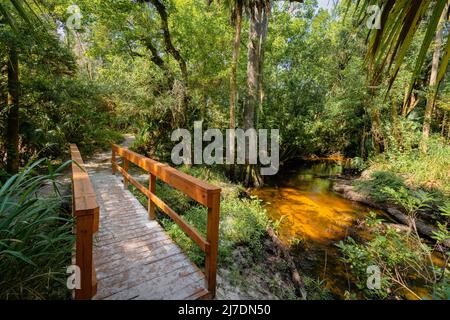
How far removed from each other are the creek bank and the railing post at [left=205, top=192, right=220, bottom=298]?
13.8 feet

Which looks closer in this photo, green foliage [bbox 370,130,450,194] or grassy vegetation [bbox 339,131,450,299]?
grassy vegetation [bbox 339,131,450,299]

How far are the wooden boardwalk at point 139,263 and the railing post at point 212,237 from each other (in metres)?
0.12

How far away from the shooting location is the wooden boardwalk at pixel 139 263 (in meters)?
2.04

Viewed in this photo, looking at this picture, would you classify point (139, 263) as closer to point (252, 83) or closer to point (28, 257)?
point (28, 257)

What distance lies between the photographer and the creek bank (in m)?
4.92

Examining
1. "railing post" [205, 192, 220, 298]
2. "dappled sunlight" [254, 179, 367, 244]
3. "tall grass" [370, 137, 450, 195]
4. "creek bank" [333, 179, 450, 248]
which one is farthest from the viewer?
"tall grass" [370, 137, 450, 195]

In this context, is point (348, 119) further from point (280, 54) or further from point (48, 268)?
point (48, 268)

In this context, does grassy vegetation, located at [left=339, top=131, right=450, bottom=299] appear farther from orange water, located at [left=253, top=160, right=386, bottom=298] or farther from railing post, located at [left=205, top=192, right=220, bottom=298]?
railing post, located at [left=205, top=192, right=220, bottom=298]

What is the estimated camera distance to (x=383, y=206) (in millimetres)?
6398

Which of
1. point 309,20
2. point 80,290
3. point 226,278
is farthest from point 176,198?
point 309,20

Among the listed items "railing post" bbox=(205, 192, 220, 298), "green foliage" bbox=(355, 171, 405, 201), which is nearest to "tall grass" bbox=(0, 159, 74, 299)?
"railing post" bbox=(205, 192, 220, 298)

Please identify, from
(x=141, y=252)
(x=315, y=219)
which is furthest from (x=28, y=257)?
(x=315, y=219)

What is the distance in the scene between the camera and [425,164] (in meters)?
6.96

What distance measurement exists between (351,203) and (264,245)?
14.2ft
